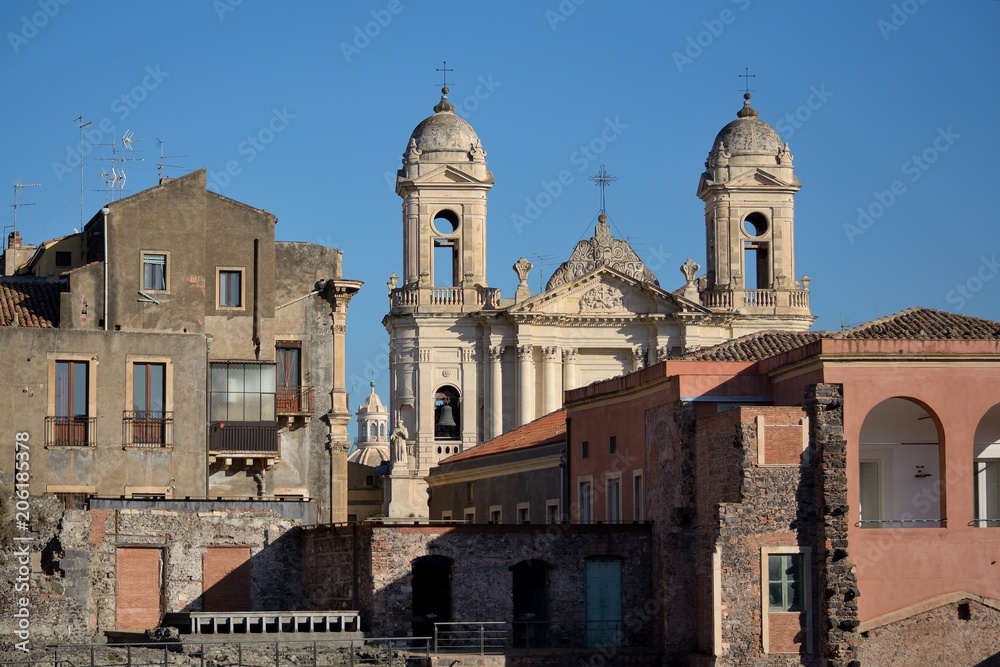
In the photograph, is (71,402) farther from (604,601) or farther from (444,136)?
(444,136)

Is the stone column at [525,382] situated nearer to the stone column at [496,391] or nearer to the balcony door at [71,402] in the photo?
the stone column at [496,391]

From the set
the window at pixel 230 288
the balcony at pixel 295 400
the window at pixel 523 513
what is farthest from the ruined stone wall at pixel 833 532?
the window at pixel 523 513

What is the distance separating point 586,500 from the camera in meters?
53.1

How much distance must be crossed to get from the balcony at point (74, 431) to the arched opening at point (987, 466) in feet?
64.3

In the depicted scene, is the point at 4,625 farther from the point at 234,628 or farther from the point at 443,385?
the point at 443,385

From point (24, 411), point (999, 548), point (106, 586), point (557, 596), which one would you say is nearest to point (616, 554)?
point (557, 596)

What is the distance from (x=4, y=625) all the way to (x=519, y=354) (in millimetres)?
42155

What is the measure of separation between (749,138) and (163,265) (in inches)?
1606

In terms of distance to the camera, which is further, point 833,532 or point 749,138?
point 749,138

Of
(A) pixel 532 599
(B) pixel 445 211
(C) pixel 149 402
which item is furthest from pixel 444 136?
(A) pixel 532 599

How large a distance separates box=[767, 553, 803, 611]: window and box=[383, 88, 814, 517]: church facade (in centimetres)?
4013

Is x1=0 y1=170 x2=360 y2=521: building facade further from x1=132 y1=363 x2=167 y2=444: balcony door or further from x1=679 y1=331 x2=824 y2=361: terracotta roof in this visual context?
x1=679 y1=331 x2=824 y2=361: terracotta roof

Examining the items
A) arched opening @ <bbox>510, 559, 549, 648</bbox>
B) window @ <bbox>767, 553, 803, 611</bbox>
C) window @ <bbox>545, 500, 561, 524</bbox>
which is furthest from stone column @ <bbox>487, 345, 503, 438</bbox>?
window @ <bbox>767, 553, 803, 611</bbox>

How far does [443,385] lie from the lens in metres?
83.5
